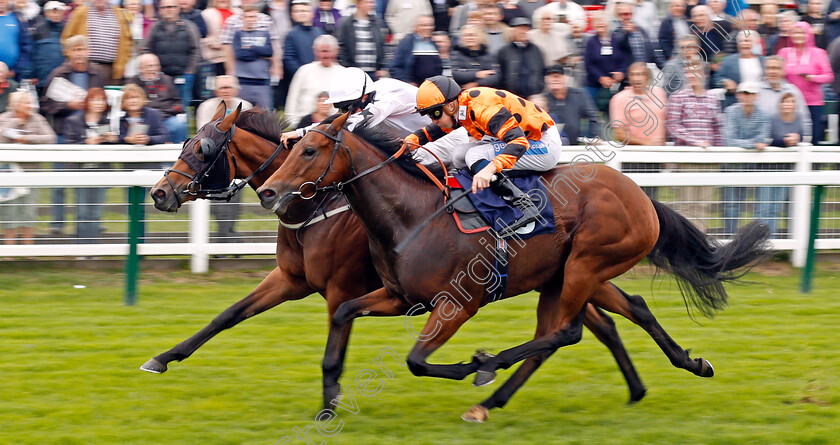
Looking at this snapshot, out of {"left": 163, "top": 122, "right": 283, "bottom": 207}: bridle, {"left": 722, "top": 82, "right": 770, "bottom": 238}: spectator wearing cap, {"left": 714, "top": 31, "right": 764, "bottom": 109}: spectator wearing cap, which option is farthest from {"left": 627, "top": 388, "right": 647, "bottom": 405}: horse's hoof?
{"left": 714, "top": 31, "right": 764, "bottom": 109}: spectator wearing cap

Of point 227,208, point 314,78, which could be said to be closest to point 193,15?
point 314,78

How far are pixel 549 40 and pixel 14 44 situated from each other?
4174mm

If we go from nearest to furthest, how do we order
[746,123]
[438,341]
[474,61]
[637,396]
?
1. [438,341]
2. [637,396]
3. [746,123]
4. [474,61]

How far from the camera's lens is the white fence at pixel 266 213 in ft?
21.8

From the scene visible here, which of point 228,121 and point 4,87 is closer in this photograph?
point 228,121

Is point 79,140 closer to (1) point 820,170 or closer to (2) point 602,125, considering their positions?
(2) point 602,125

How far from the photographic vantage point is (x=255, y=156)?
209 inches

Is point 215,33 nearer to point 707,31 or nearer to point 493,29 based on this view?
point 493,29

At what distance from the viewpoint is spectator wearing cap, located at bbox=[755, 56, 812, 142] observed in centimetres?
799

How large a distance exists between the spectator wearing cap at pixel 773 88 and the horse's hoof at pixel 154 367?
491 cm

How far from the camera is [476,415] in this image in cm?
473

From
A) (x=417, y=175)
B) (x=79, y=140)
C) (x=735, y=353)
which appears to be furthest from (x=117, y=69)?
(x=735, y=353)

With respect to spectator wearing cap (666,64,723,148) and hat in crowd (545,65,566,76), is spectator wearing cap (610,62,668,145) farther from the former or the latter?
hat in crowd (545,65,566,76)

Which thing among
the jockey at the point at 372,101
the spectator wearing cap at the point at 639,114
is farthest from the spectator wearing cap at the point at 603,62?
the jockey at the point at 372,101
